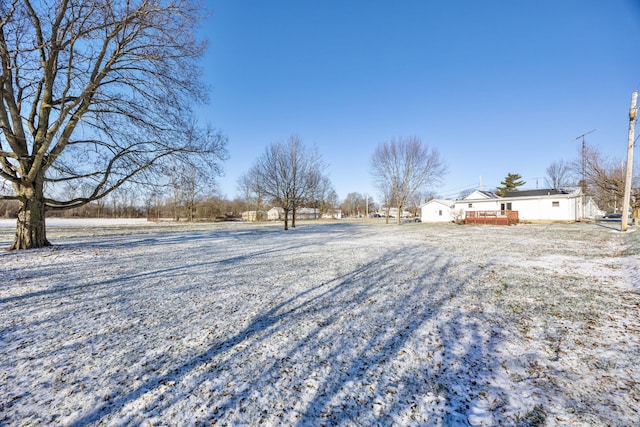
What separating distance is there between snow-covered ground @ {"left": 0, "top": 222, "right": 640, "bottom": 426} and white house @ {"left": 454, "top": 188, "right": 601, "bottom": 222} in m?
30.5

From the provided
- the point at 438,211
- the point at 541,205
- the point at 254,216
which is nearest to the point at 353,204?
the point at 254,216

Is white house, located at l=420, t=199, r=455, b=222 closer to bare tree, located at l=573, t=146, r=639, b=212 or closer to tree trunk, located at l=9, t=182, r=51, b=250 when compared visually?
bare tree, located at l=573, t=146, r=639, b=212

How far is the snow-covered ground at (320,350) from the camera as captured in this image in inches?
89.6

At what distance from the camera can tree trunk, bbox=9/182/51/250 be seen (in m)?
10.0

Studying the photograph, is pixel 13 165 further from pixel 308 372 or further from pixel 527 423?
pixel 527 423

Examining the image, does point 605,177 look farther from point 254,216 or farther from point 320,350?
point 254,216

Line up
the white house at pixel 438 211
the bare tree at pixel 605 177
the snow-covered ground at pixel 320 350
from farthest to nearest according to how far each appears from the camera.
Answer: the white house at pixel 438 211
the bare tree at pixel 605 177
the snow-covered ground at pixel 320 350

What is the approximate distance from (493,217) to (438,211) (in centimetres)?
1124

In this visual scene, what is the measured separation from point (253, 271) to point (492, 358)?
5.89m

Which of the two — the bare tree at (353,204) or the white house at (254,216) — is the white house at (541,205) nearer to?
the white house at (254,216)

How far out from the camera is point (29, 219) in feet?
33.2

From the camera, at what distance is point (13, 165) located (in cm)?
1012

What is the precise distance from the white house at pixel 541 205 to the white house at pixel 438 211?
43.6 inches

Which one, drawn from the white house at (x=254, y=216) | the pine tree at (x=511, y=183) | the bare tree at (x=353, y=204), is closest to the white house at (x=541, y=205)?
the pine tree at (x=511, y=183)
